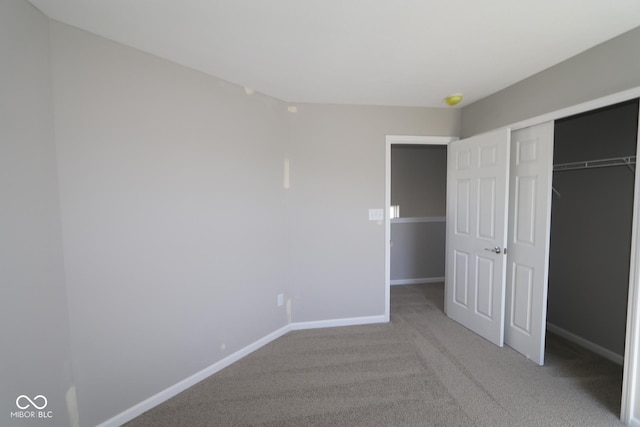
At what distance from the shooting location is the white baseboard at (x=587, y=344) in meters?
2.43

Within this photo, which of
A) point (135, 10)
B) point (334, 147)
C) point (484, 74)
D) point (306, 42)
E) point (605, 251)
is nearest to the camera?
point (135, 10)

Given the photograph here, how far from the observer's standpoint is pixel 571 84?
2.06 metres

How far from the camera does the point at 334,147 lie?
10.0 ft

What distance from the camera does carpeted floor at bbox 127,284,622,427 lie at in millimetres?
1837

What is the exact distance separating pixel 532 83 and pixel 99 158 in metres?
3.23

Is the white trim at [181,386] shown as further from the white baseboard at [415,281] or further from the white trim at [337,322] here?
the white baseboard at [415,281]

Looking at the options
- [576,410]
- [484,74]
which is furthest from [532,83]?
[576,410]

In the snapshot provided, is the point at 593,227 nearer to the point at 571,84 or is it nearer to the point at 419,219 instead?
the point at 571,84

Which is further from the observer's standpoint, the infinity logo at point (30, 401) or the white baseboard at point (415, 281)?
the white baseboard at point (415, 281)

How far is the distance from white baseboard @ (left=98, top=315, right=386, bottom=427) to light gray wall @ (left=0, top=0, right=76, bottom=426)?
33cm

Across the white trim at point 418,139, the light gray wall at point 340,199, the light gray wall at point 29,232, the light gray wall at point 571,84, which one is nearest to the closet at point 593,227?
the light gray wall at point 571,84

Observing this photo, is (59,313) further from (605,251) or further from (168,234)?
(605,251)

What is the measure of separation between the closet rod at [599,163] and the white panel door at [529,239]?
0.58 meters

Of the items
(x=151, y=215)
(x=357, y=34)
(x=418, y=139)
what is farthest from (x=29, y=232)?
(x=418, y=139)
